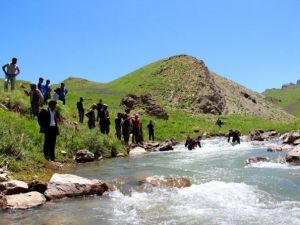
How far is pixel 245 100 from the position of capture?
104 meters

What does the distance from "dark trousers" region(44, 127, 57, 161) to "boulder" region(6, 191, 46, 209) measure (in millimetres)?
6250

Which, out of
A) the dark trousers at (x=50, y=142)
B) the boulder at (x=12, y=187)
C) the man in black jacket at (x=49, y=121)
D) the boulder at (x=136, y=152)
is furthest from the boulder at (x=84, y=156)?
the boulder at (x=12, y=187)

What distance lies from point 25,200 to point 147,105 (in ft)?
154

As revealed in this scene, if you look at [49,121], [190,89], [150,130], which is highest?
[190,89]

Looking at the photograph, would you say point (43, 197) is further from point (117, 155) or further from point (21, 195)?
point (117, 155)

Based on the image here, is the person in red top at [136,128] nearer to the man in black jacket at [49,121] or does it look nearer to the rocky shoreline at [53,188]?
the man in black jacket at [49,121]

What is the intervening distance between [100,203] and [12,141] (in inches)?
269

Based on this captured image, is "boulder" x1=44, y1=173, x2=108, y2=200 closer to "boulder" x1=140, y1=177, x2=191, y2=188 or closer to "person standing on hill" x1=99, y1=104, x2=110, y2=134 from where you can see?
"boulder" x1=140, y1=177, x2=191, y2=188

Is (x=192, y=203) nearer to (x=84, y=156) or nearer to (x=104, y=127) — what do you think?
(x=84, y=156)

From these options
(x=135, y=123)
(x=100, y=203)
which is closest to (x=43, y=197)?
(x=100, y=203)

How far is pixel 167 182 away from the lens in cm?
1548

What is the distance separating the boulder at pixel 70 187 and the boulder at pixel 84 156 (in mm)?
8653

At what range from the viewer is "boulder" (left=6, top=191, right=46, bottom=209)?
39.1 ft

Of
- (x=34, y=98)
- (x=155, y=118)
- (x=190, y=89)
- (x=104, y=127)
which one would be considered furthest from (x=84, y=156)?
(x=190, y=89)
